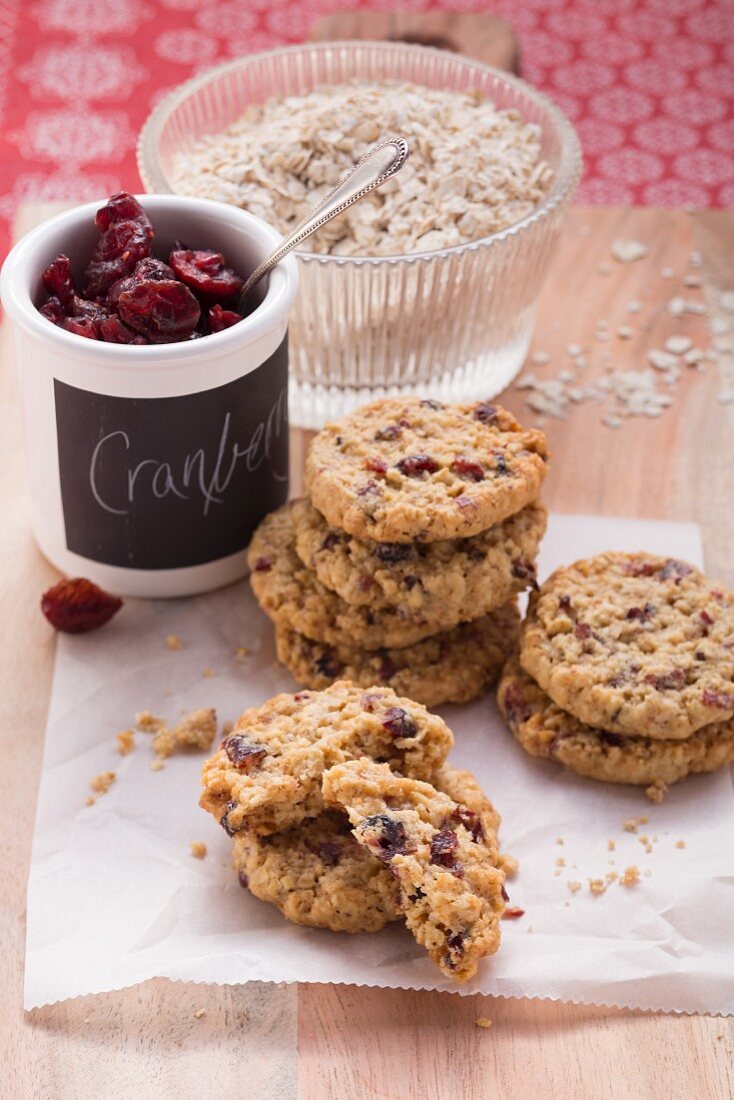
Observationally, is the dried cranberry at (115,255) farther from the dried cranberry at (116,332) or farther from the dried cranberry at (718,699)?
the dried cranberry at (718,699)

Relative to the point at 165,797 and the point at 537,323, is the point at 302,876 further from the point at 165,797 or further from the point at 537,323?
the point at 537,323

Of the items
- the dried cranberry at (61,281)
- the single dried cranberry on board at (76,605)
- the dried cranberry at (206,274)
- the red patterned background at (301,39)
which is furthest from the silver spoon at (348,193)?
the red patterned background at (301,39)

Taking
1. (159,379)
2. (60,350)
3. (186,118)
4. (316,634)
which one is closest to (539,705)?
(316,634)

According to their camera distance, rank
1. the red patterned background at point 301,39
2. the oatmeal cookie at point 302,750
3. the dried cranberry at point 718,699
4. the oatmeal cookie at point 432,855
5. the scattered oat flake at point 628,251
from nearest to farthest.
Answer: the oatmeal cookie at point 432,855 < the oatmeal cookie at point 302,750 < the dried cranberry at point 718,699 < the scattered oat flake at point 628,251 < the red patterned background at point 301,39

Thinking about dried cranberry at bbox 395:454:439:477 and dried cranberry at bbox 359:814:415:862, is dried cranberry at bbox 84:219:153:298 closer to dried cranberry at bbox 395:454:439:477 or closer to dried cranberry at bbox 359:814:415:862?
dried cranberry at bbox 395:454:439:477

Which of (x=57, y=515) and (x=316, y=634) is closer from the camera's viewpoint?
(x=316, y=634)

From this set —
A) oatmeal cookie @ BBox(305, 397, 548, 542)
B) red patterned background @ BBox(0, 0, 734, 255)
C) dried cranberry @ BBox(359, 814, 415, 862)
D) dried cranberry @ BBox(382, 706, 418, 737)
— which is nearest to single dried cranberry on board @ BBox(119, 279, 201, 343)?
oatmeal cookie @ BBox(305, 397, 548, 542)
